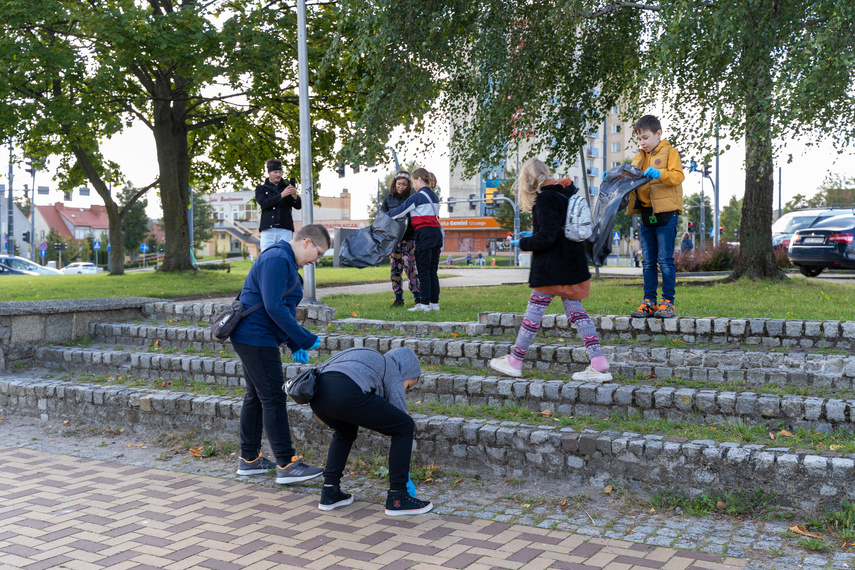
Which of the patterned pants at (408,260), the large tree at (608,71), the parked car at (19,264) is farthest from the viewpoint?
the parked car at (19,264)

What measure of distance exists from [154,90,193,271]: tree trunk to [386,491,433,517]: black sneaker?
14.9m

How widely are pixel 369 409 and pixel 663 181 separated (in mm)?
3961

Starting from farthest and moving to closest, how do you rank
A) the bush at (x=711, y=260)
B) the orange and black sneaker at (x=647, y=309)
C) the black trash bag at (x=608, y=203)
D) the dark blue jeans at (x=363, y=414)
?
the bush at (x=711, y=260) → the orange and black sneaker at (x=647, y=309) → the black trash bag at (x=608, y=203) → the dark blue jeans at (x=363, y=414)

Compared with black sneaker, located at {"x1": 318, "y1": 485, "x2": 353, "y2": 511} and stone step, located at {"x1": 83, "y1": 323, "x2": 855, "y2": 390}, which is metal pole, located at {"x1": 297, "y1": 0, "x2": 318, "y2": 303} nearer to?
stone step, located at {"x1": 83, "y1": 323, "x2": 855, "y2": 390}

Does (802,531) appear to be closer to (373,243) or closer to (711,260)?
(373,243)

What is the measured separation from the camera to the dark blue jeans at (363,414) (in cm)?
425

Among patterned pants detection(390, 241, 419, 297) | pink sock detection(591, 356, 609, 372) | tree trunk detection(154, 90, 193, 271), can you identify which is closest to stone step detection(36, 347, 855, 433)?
pink sock detection(591, 356, 609, 372)

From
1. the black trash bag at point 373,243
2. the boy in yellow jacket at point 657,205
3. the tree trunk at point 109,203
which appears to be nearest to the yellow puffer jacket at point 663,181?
the boy in yellow jacket at point 657,205

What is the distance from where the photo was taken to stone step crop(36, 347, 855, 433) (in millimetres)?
4766

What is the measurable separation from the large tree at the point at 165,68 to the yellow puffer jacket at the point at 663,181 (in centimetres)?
821

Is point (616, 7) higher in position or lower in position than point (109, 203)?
higher

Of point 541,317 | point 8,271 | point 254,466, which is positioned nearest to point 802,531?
point 541,317

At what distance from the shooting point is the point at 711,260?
19453mm

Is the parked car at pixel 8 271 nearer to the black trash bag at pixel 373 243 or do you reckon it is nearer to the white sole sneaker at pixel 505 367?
the black trash bag at pixel 373 243
